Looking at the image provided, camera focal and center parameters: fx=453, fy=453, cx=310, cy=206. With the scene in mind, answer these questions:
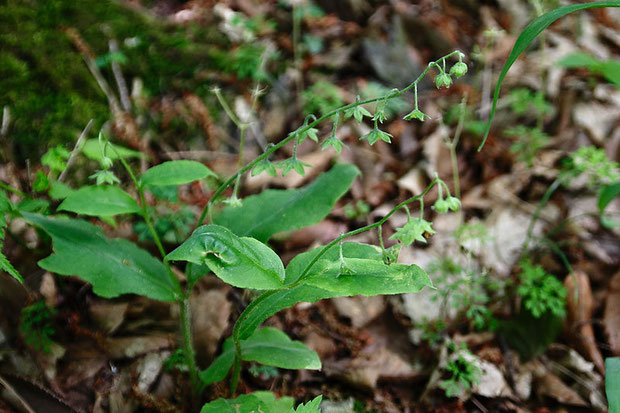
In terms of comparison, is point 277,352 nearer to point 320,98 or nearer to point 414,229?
point 414,229

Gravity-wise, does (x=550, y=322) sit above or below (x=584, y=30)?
below

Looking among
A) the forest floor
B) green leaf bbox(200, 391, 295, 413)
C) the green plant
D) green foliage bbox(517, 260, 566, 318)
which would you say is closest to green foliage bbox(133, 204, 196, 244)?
the forest floor

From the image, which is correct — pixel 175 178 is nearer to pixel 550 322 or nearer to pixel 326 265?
pixel 326 265

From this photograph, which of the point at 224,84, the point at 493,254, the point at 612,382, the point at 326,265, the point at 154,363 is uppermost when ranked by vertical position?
the point at 326,265

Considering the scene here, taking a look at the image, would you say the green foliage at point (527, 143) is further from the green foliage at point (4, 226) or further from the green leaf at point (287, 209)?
the green foliage at point (4, 226)

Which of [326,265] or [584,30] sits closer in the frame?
[326,265]

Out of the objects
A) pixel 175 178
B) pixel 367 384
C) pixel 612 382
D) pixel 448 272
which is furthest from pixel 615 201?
pixel 175 178

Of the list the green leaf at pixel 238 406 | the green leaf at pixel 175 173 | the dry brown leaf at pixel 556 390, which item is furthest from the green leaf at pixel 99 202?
the dry brown leaf at pixel 556 390
